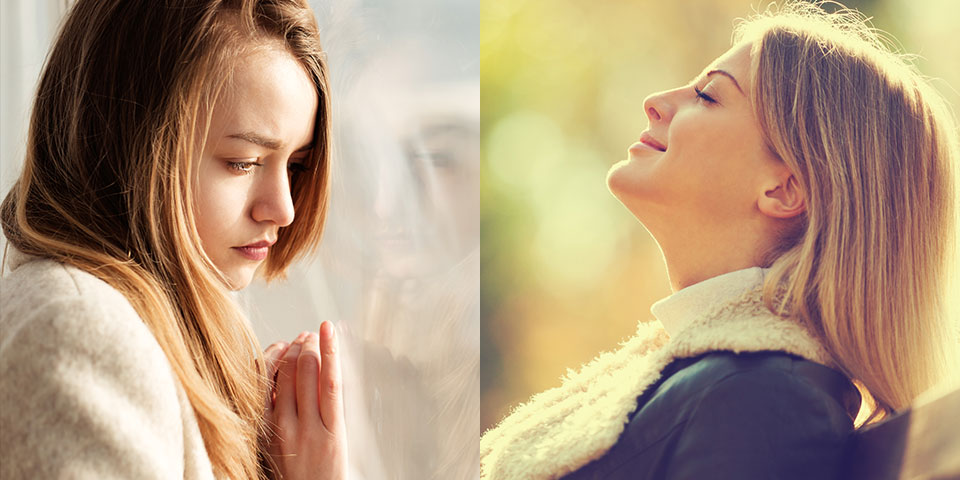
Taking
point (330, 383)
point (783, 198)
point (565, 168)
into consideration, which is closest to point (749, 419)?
point (783, 198)

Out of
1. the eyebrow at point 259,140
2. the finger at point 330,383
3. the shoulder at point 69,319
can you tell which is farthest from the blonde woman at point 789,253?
the shoulder at point 69,319

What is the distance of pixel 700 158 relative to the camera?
0.88 metres

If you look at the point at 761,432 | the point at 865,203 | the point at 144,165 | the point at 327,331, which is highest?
the point at 144,165

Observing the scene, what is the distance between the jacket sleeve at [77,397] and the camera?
23.3 inches

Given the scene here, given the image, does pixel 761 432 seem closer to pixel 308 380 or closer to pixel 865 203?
pixel 865 203

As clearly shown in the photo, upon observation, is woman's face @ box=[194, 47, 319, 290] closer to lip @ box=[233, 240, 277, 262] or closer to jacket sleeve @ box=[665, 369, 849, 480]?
lip @ box=[233, 240, 277, 262]

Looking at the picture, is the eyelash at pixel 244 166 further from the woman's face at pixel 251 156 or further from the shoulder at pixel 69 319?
the shoulder at pixel 69 319

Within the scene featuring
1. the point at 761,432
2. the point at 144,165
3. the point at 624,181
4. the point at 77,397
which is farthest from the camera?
the point at 624,181

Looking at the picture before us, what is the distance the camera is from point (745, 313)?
85cm

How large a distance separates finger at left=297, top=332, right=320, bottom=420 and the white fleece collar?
1.42ft

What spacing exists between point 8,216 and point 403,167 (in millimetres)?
508

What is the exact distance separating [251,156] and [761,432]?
62cm

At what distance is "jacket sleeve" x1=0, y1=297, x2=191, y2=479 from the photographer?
1.94ft

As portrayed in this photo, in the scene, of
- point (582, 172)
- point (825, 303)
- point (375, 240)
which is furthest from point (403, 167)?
point (825, 303)
